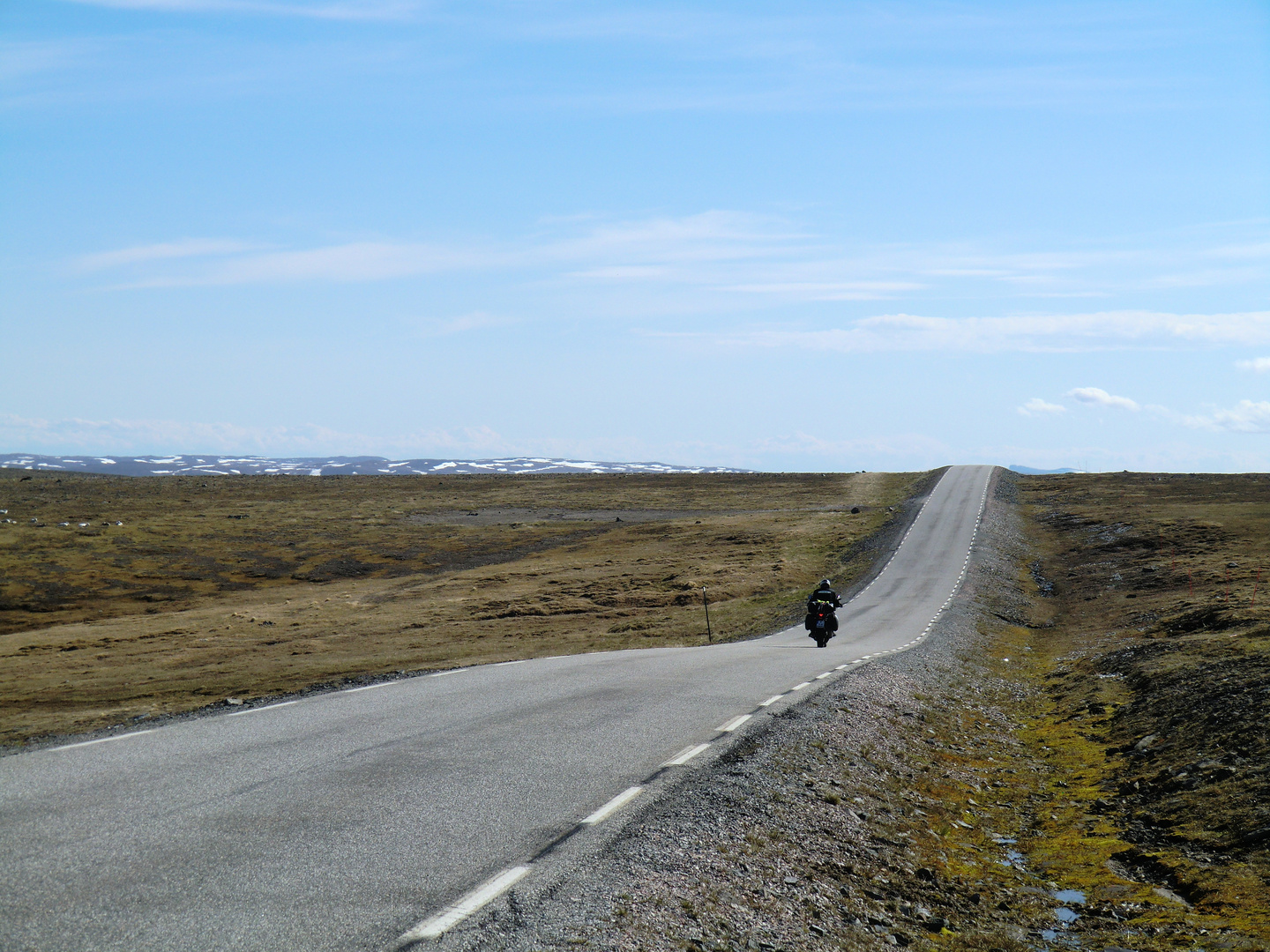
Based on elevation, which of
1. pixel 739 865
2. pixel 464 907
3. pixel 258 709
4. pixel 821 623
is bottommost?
pixel 821 623

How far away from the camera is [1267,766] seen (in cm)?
1173

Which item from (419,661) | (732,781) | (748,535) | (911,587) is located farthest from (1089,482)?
(732,781)

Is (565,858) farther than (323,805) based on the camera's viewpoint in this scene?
No

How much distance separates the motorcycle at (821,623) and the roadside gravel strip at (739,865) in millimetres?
13182

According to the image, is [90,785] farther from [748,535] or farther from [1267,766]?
[748,535]

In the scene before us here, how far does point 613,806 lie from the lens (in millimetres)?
8789

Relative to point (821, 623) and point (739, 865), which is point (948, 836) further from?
point (821, 623)

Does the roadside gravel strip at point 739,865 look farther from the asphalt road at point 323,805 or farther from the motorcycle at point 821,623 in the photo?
the motorcycle at point 821,623

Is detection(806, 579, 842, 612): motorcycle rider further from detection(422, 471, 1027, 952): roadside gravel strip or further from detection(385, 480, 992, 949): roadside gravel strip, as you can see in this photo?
detection(422, 471, 1027, 952): roadside gravel strip

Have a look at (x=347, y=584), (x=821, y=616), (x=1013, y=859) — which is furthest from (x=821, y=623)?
(x=347, y=584)

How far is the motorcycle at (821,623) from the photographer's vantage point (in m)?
27.3

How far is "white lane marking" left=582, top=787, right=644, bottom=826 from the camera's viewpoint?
8.34m

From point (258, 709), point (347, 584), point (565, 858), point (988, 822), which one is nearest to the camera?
point (565, 858)

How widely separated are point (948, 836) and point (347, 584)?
1886 inches
